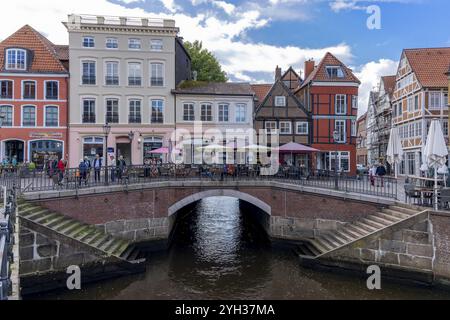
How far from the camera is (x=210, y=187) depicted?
777 inches

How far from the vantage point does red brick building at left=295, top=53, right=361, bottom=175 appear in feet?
106

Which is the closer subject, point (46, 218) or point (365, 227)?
point (46, 218)

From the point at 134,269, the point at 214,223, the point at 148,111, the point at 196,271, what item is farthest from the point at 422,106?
the point at 134,269

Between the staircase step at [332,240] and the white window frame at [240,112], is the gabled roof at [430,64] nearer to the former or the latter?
the white window frame at [240,112]

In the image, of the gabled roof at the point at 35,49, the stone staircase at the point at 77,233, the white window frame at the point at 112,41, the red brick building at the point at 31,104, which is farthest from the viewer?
the white window frame at the point at 112,41

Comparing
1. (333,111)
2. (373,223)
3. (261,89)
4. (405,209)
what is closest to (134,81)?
(261,89)

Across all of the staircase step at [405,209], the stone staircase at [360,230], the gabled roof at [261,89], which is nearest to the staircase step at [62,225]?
the stone staircase at [360,230]

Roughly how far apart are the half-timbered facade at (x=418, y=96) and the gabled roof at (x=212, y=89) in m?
16.5

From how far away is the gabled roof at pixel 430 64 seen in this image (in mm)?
31938

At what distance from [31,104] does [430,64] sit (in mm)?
37238

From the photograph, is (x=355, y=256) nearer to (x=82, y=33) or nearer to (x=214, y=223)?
(x=214, y=223)

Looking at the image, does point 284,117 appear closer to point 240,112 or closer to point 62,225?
point 240,112

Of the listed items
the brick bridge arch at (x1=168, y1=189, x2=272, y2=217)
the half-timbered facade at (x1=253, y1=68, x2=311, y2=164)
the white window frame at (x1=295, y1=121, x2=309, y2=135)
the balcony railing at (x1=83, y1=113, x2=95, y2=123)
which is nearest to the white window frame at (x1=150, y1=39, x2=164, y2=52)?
the balcony railing at (x1=83, y1=113, x2=95, y2=123)
